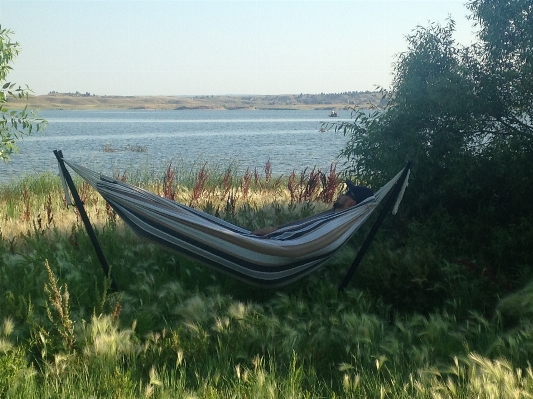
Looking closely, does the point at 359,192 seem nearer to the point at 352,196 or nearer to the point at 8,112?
the point at 352,196

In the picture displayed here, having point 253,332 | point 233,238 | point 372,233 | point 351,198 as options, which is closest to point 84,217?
point 233,238

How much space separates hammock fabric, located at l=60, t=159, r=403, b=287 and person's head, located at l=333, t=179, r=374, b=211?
585 millimetres

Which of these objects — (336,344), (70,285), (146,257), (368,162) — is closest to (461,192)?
(368,162)

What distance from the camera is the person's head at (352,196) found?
518 centimetres

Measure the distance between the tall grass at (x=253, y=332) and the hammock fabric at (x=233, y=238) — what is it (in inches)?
10.2

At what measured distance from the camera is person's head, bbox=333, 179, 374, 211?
5.18 metres

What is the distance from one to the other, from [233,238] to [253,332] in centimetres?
85

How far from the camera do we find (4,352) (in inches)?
128

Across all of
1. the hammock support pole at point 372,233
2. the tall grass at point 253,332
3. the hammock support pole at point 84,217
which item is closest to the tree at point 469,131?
→ the tall grass at point 253,332

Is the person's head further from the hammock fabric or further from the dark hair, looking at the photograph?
the hammock fabric

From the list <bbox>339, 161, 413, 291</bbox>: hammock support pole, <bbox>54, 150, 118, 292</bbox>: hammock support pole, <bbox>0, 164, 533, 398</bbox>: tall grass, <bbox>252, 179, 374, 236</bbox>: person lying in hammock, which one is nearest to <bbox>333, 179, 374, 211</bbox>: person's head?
<bbox>252, 179, 374, 236</bbox>: person lying in hammock

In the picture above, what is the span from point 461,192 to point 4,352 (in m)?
3.58

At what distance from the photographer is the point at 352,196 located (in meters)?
5.27

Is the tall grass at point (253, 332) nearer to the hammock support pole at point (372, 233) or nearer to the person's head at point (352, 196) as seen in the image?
the hammock support pole at point (372, 233)
